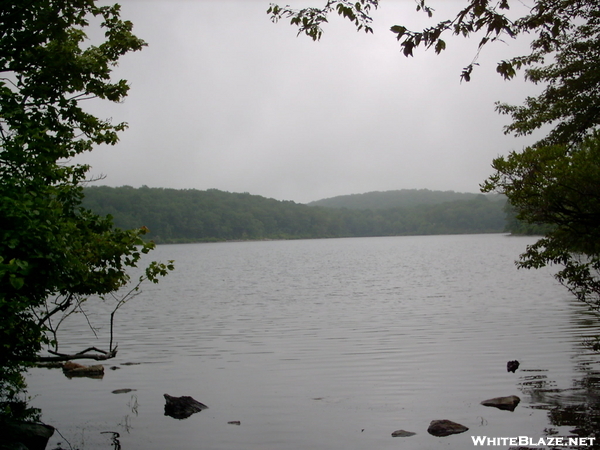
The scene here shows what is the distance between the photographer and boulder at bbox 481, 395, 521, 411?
11055 mm

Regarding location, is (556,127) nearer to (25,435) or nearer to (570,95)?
(570,95)

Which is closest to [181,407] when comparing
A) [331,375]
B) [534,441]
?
[331,375]

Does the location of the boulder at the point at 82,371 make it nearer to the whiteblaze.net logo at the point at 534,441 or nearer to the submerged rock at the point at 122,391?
the submerged rock at the point at 122,391

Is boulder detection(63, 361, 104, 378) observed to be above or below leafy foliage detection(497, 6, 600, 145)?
below

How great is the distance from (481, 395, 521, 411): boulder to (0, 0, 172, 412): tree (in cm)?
734

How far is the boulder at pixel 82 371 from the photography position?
51.4 ft

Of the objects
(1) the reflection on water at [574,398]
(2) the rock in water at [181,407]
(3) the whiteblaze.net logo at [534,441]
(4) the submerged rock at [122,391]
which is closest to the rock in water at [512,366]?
(1) the reflection on water at [574,398]

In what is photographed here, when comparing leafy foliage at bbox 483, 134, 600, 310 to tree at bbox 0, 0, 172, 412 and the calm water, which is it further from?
tree at bbox 0, 0, 172, 412

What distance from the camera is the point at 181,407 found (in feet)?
38.4

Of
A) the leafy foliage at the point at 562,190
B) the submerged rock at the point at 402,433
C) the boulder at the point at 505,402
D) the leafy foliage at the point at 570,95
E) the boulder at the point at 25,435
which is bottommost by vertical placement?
the submerged rock at the point at 402,433

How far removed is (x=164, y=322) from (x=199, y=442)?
1681 cm

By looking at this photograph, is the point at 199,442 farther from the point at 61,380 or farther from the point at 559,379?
the point at 559,379

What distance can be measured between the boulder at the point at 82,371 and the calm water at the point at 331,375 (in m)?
0.33

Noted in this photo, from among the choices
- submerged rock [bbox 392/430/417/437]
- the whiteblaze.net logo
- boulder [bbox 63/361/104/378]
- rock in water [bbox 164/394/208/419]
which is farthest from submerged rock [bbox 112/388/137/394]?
the whiteblaze.net logo
